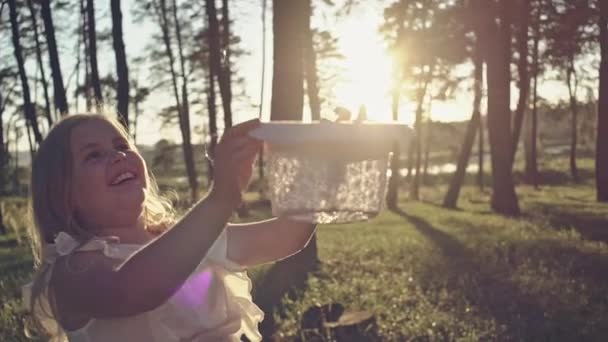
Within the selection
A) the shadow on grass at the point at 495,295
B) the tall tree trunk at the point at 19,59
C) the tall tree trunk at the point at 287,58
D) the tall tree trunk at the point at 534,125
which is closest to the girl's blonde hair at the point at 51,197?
the shadow on grass at the point at 495,295

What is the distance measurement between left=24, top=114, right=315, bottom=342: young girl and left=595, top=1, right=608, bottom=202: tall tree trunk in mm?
18741

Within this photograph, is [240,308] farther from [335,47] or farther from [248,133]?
[335,47]

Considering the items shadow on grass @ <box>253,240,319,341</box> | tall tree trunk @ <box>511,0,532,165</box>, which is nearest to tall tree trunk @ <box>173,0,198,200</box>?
tall tree trunk @ <box>511,0,532,165</box>

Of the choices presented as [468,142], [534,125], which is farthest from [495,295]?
[534,125]

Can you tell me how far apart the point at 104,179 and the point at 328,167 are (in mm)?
809

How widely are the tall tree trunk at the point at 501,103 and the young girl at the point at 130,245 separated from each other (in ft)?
57.2

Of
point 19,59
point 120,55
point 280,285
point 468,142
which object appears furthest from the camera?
point 468,142

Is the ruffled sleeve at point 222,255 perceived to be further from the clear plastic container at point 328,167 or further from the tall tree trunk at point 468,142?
the tall tree trunk at point 468,142

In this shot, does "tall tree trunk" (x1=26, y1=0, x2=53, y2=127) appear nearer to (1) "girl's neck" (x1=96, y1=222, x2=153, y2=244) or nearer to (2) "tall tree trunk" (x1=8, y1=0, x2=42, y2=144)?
(2) "tall tree trunk" (x1=8, y1=0, x2=42, y2=144)

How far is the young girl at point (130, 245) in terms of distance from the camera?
1.99 metres

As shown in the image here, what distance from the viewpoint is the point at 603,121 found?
22.7 meters

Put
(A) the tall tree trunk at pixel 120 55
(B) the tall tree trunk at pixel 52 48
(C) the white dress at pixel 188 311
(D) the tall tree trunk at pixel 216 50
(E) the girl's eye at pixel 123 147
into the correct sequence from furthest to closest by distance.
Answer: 1. (D) the tall tree trunk at pixel 216 50
2. (B) the tall tree trunk at pixel 52 48
3. (A) the tall tree trunk at pixel 120 55
4. (E) the girl's eye at pixel 123 147
5. (C) the white dress at pixel 188 311

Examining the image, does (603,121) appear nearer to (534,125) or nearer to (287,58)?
(534,125)

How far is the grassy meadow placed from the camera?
22.6 ft
